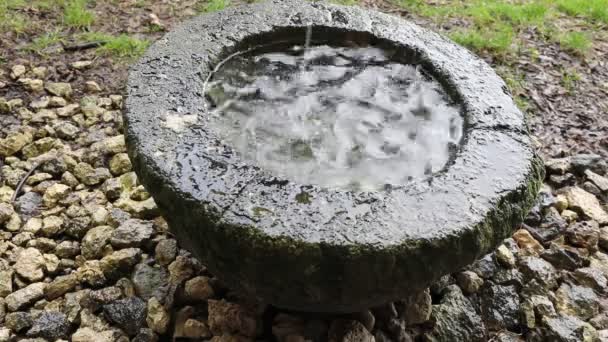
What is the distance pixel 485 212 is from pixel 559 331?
0.92 metres

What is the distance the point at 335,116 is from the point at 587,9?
3397 mm

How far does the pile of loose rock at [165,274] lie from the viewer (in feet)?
7.18

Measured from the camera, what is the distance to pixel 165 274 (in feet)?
7.82

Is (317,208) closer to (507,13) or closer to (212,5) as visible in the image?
(212,5)

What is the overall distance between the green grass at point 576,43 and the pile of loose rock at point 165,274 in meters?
1.34

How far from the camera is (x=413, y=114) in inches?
88.7

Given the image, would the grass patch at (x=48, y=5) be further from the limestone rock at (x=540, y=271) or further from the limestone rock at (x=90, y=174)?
the limestone rock at (x=540, y=271)

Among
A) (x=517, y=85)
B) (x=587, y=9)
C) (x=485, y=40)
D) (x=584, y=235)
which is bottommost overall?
(x=584, y=235)

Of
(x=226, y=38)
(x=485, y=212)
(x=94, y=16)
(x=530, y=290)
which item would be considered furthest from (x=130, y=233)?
(x=94, y=16)

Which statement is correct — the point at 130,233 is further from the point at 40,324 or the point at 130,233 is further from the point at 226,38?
the point at 226,38

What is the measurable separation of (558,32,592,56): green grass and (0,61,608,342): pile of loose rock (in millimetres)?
1341

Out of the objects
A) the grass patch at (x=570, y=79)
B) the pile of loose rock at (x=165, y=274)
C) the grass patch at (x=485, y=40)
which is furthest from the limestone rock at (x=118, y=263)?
the grass patch at (x=570, y=79)

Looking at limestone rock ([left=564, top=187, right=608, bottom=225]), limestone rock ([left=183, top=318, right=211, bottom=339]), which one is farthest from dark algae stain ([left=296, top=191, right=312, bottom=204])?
limestone rock ([left=564, top=187, right=608, bottom=225])

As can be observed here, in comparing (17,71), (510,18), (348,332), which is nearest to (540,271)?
(348,332)
